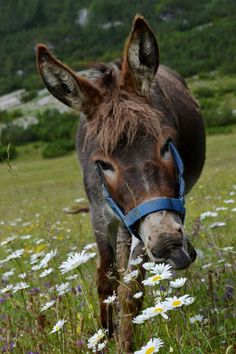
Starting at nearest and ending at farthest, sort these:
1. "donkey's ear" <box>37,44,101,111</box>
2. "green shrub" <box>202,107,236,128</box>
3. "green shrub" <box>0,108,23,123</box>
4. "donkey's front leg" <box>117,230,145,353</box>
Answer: "donkey's front leg" <box>117,230,145,353</box> < "donkey's ear" <box>37,44,101,111</box> < "green shrub" <box>202,107,236,128</box> < "green shrub" <box>0,108,23,123</box>

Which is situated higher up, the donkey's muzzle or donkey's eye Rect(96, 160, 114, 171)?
donkey's eye Rect(96, 160, 114, 171)

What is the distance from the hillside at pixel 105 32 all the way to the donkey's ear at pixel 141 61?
76058 millimetres

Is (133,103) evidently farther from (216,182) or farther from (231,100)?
(231,100)

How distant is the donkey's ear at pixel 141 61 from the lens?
11.7ft

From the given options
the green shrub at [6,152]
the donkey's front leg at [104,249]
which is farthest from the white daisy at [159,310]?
the donkey's front leg at [104,249]

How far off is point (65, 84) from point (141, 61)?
53 cm

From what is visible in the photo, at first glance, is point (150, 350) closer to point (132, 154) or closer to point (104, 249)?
point (132, 154)

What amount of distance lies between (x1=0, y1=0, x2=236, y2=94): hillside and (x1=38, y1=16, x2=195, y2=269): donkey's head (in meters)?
76.1

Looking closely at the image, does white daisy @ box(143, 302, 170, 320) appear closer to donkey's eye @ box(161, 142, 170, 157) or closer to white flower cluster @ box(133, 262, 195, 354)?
white flower cluster @ box(133, 262, 195, 354)

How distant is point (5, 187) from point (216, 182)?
1934 cm

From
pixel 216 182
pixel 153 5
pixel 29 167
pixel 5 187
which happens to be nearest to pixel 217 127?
pixel 29 167

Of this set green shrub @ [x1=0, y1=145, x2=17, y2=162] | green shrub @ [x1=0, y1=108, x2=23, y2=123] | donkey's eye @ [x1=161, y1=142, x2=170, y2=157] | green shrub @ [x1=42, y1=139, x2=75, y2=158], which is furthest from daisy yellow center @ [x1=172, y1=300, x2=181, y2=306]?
green shrub @ [x1=0, y1=108, x2=23, y2=123]

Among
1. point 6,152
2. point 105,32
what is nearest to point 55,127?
point 6,152

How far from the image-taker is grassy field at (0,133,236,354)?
9.41 feet
